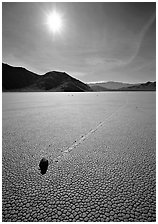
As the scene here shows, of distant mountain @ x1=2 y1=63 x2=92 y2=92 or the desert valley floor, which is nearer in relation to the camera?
the desert valley floor

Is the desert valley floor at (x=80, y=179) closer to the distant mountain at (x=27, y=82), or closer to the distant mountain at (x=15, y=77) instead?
the distant mountain at (x=27, y=82)

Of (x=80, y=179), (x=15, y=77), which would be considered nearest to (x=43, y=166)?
(x=80, y=179)

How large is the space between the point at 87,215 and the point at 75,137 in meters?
2.59

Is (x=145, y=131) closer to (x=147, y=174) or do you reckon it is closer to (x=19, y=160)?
(x=147, y=174)

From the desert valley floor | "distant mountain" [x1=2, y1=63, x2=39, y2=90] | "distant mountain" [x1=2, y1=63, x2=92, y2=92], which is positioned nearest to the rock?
the desert valley floor

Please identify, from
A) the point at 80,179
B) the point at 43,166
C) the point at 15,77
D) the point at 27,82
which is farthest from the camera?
the point at 27,82

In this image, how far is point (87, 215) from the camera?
165 cm

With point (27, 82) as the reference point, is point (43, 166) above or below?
below

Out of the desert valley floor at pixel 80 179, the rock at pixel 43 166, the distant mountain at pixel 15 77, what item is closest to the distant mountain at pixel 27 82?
the distant mountain at pixel 15 77

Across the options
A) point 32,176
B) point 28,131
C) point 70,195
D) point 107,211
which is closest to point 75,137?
point 28,131

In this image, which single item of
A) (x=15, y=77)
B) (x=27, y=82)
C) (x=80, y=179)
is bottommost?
(x=80, y=179)

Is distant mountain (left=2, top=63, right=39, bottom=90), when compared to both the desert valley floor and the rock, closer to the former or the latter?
the desert valley floor

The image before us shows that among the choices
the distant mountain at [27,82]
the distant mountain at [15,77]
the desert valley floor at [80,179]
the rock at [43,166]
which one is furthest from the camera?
the distant mountain at [27,82]

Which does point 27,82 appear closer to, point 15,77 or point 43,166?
point 15,77
